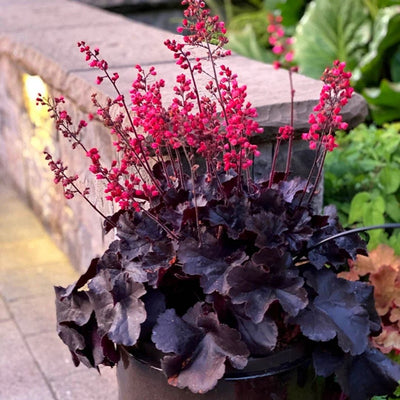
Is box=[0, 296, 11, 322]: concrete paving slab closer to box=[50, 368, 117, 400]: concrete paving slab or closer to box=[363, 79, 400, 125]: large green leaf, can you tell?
box=[50, 368, 117, 400]: concrete paving slab

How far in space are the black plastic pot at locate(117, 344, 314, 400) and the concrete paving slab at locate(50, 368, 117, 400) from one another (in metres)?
0.78

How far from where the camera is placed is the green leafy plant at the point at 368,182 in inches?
110

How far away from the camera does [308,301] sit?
1690 mm

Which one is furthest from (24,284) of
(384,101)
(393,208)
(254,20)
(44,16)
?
(254,20)

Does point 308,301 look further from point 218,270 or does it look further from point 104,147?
Answer: point 104,147

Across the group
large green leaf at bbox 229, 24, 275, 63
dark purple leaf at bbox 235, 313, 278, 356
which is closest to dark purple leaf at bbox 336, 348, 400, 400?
dark purple leaf at bbox 235, 313, 278, 356

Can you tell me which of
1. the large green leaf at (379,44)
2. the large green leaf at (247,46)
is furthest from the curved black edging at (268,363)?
the large green leaf at (247,46)

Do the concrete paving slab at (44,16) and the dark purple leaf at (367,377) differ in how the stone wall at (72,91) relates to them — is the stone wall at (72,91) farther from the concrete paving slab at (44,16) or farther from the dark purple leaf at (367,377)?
the dark purple leaf at (367,377)

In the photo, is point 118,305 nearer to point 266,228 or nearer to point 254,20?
point 266,228

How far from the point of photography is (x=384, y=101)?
4.33 meters

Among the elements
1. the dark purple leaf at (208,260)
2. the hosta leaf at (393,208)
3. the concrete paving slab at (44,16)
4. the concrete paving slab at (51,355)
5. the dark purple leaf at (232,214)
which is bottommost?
the concrete paving slab at (51,355)

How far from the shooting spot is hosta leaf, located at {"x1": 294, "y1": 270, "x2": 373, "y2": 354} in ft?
5.51

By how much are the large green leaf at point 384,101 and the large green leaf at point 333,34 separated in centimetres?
50

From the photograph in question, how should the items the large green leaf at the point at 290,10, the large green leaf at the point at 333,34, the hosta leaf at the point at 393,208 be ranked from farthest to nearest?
the large green leaf at the point at 290,10 < the large green leaf at the point at 333,34 < the hosta leaf at the point at 393,208
